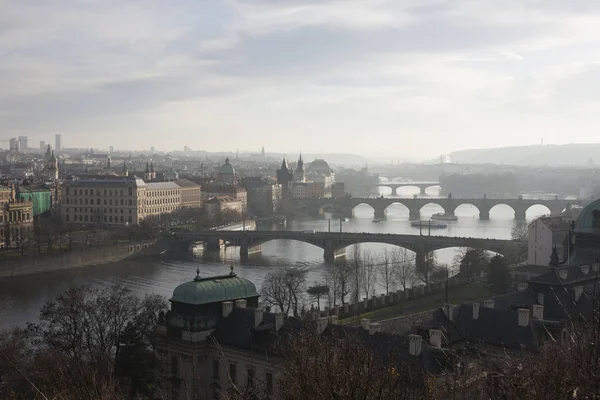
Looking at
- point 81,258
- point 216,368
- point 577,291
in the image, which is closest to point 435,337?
point 216,368

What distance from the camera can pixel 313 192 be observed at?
100 meters

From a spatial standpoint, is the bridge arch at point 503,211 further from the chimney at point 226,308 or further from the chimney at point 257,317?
the chimney at point 257,317

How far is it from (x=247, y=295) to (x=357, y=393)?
1133cm

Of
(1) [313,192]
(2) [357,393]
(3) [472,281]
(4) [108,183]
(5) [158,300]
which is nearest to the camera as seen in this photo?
(2) [357,393]

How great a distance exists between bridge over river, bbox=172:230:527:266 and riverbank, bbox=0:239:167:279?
7.43 ft

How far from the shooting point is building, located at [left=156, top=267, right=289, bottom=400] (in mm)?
15781

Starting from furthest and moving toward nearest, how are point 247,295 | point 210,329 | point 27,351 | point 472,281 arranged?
1. point 472,281
2. point 27,351
3. point 247,295
4. point 210,329

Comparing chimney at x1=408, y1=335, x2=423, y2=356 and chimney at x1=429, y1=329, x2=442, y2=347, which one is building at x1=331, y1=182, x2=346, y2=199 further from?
chimney at x1=408, y1=335, x2=423, y2=356

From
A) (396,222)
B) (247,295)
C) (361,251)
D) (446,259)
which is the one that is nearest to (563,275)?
(247,295)

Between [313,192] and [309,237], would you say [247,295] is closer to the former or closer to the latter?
[309,237]

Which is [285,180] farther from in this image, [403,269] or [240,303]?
[240,303]

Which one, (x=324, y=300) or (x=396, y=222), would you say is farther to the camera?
(x=396, y=222)

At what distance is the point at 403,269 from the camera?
36.7 meters

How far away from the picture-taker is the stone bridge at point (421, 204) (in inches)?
3054
